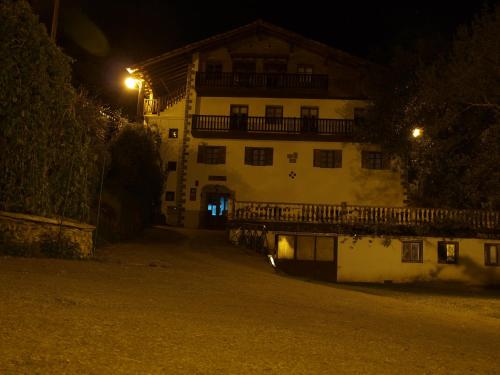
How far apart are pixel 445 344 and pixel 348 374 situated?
2654 mm

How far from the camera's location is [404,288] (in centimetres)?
1972

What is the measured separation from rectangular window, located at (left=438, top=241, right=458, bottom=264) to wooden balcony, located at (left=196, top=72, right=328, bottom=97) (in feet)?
38.2

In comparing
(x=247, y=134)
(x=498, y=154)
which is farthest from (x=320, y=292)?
(x=247, y=134)

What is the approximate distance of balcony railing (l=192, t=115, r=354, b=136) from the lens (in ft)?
94.1

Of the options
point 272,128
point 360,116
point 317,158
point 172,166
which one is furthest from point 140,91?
point 360,116

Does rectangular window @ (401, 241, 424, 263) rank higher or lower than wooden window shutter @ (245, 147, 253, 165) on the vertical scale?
lower

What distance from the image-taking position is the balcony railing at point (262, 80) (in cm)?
2908

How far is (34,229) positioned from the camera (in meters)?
12.0

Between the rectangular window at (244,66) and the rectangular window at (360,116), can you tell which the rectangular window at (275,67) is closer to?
the rectangular window at (244,66)

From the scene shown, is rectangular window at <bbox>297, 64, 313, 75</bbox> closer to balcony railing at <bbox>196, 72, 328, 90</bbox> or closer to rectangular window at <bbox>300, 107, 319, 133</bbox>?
balcony railing at <bbox>196, 72, 328, 90</bbox>

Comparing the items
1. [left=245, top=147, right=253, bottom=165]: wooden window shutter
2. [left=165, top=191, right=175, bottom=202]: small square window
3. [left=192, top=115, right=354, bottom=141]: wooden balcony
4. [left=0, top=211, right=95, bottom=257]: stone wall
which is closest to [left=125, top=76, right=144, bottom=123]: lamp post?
[left=192, top=115, right=354, bottom=141]: wooden balcony

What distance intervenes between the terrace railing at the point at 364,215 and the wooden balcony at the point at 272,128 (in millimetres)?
7286

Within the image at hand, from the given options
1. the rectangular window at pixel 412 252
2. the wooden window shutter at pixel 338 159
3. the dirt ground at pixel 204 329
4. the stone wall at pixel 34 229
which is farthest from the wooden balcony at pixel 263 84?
the dirt ground at pixel 204 329

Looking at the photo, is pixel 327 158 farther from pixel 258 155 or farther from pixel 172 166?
pixel 172 166
